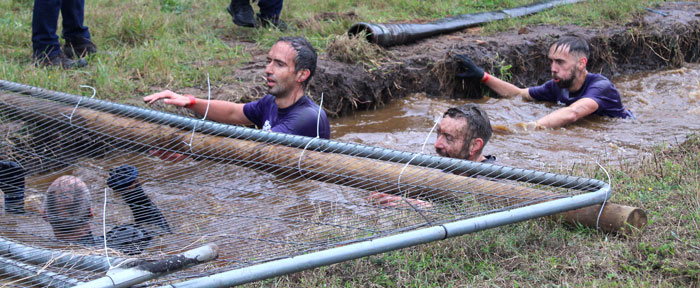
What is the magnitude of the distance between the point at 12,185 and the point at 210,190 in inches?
43.7

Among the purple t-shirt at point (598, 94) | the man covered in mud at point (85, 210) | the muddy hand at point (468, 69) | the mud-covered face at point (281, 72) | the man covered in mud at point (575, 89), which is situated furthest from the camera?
the muddy hand at point (468, 69)

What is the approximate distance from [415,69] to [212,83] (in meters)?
2.41

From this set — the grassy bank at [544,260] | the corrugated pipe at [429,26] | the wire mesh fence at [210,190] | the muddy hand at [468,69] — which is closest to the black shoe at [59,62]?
the wire mesh fence at [210,190]

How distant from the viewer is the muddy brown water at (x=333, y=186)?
3176 millimetres

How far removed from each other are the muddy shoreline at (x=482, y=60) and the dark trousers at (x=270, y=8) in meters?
1.16

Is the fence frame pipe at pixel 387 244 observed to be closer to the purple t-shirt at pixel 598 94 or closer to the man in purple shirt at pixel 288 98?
the man in purple shirt at pixel 288 98

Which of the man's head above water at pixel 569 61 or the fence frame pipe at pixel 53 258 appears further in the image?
the man's head above water at pixel 569 61

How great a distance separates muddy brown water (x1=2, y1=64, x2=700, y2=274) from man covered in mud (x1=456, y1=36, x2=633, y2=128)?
0.13m

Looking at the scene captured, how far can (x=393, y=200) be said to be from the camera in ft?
11.0

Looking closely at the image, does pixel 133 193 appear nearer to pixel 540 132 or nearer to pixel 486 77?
pixel 540 132

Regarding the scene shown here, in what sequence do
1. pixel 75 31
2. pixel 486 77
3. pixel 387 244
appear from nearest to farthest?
pixel 387 244 < pixel 75 31 < pixel 486 77

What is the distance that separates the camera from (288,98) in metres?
4.63

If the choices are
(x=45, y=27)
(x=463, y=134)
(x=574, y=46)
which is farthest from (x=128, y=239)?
(x=574, y=46)

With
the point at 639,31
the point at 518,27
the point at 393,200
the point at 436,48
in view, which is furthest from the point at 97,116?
the point at 639,31
